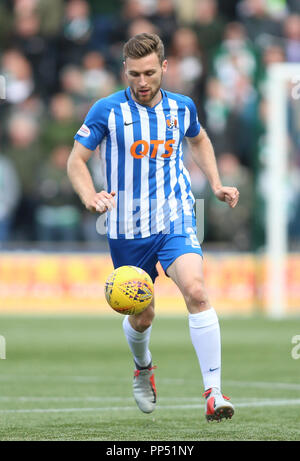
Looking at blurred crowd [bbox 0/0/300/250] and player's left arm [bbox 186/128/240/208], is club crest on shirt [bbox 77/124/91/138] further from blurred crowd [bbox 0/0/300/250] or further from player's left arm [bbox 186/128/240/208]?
blurred crowd [bbox 0/0/300/250]

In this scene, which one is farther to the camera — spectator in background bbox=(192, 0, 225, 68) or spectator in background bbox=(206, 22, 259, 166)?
spectator in background bbox=(192, 0, 225, 68)

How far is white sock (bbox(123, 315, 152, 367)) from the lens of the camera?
7156 millimetres

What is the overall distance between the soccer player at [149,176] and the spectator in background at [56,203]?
907cm

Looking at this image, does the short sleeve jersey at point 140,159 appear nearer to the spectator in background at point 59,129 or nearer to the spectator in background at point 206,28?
the spectator in background at point 59,129

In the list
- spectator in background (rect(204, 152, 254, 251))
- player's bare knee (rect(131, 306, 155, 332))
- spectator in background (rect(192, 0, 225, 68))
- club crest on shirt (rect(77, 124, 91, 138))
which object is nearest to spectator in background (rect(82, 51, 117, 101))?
spectator in background (rect(192, 0, 225, 68))

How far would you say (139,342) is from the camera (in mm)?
7184

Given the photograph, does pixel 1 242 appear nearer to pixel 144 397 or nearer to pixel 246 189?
pixel 246 189

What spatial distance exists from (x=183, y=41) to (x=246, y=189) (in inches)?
105

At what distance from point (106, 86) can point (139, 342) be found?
10359 mm

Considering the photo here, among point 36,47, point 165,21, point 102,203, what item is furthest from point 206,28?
point 102,203

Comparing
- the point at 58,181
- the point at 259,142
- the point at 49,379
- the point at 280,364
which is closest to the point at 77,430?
the point at 49,379

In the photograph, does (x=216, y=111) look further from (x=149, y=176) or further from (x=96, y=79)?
(x=149, y=176)

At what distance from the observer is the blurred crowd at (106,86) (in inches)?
639
